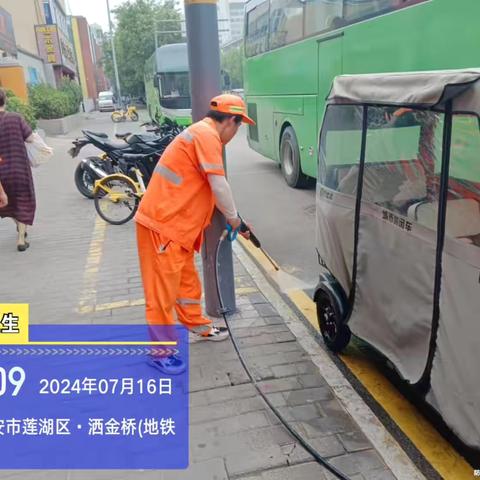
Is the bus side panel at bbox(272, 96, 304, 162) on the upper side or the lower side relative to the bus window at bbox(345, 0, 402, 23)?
lower

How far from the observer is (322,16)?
726 cm

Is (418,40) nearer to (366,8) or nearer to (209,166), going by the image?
(366,8)

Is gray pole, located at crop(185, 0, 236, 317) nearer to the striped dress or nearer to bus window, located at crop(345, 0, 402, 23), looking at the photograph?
the striped dress

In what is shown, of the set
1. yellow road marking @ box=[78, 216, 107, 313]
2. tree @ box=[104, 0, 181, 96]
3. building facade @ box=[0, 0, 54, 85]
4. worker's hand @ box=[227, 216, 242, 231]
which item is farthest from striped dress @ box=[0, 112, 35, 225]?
tree @ box=[104, 0, 181, 96]

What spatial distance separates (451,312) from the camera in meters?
2.13

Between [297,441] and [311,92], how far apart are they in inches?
250

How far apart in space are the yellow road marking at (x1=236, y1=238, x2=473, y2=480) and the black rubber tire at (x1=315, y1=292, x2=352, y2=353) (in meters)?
0.11

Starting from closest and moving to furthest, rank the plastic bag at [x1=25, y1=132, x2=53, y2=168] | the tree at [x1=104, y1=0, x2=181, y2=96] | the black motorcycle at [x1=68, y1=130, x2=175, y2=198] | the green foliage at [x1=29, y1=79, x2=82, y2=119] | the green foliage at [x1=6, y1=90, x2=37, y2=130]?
1. the plastic bag at [x1=25, y1=132, x2=53, y2=168]
2. the black motorcycle at [x1=68, y1=130, x2=175, y2=198]
3. the green foliage at [x1=6, y1=90, x2=37, y2=130]
4. the green foliage at [x1=29, y1=79, x2=82, y2=119]
5. the tree at [x1=104, y1=0, x2=181, y2=96]

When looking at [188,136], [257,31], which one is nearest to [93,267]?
[188,136]

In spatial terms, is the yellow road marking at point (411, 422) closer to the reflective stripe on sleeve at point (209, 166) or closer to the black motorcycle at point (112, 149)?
the reflective stripe on sleeve at point (209, 166)

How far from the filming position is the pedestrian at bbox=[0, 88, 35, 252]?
17.5ft

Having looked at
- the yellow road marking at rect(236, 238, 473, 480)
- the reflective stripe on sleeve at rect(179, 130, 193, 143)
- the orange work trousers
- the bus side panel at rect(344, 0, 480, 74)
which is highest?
the bus side panel at rect(344, 0, 480, 74)

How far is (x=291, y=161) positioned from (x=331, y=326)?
6220 millimetres

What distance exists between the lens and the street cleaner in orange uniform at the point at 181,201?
2.90 m
